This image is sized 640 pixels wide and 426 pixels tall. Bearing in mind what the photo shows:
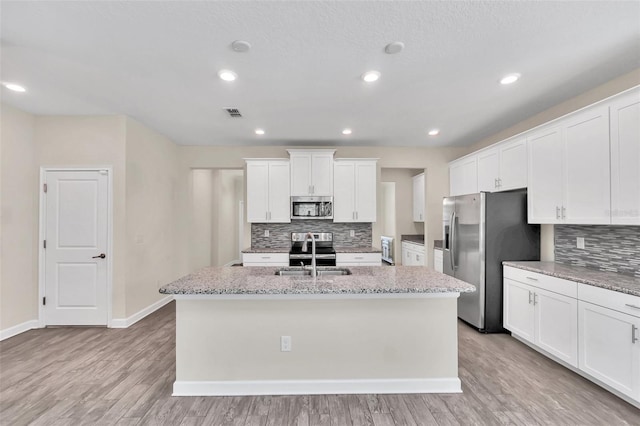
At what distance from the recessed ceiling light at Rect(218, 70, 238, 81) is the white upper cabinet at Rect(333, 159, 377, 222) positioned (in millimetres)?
2513

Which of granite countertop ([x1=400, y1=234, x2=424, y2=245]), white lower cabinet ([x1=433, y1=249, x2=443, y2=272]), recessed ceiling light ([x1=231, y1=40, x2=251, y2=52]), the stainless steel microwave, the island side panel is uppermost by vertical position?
recessed ceiling light ([x1=231, y1=40, x2=251, y2=52])

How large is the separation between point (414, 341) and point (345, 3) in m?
2.47

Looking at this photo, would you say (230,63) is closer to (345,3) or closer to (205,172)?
(345,3)

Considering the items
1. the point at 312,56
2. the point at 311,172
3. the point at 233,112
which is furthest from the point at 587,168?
the point at 233,112

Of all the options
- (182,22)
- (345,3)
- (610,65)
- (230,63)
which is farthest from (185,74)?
(610,65)

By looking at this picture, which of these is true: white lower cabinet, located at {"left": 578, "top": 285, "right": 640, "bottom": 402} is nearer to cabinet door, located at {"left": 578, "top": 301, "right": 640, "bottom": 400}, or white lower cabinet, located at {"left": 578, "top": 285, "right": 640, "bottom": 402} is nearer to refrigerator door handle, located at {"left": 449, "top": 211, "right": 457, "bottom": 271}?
cabinet door, located at {"left": 578, "top": 301, "right": 640, "bottom": 400}

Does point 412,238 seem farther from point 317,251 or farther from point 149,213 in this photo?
point 149,213

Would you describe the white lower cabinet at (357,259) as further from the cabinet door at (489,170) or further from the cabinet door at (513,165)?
the cabinet door at (513,165)

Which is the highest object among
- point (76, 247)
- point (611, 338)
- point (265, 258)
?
point (76, 247)

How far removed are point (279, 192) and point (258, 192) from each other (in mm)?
353

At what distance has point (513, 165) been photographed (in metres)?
3.62

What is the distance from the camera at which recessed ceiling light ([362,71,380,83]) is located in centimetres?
255

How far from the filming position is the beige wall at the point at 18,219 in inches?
133

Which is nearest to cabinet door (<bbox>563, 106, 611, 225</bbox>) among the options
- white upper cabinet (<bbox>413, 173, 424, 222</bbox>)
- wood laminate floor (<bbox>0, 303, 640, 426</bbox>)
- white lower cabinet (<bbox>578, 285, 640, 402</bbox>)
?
white lower cabinet (<bbox>578, 285, 640, 402</bbox>)
